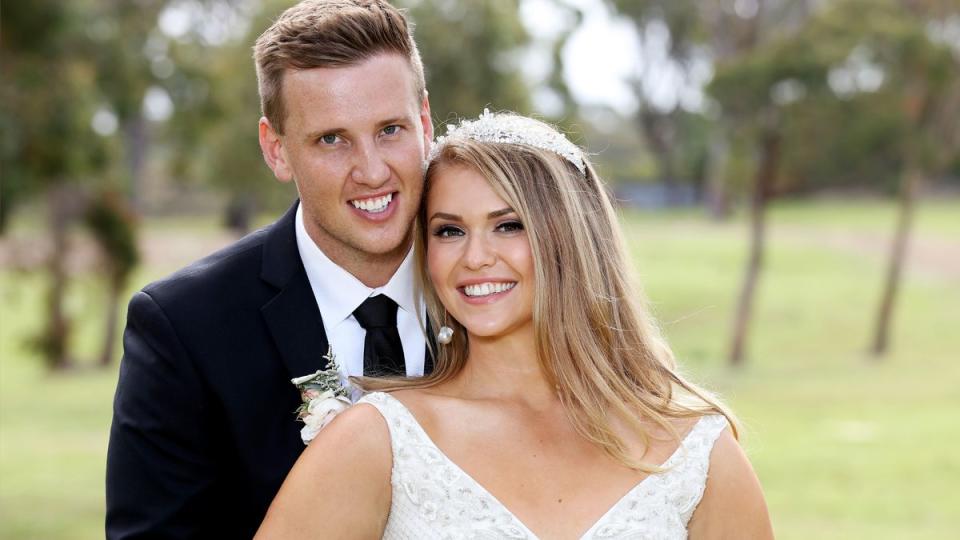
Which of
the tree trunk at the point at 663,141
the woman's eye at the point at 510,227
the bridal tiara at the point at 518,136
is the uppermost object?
the bridal tiara at the point at 518,136

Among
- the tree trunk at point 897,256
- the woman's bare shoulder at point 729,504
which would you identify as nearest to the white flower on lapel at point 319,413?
the woman's bare shoulder at point 729,504

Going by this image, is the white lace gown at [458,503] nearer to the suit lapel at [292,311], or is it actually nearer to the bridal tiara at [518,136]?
the suit lapel at [292,311]

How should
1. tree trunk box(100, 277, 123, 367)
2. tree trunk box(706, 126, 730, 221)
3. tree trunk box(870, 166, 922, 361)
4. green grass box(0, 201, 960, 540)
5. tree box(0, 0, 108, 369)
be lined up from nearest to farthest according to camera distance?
1. tree box(0, 0, 108, 369)
2. green grass box(0, 201, 960, 540)
3. tree trunk box(100, 277, 123, 367)
4. tree trunk box(870, 166, 922, 361)
5. tree trunk box(706, 126, 730, 221)

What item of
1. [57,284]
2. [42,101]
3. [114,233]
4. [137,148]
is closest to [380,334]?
[42,101]

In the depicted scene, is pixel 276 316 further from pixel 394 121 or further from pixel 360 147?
pixel 394 121

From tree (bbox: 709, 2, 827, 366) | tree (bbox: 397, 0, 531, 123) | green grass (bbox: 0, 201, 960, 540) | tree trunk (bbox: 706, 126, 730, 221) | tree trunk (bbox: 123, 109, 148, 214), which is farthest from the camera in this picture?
tree trunk (bbox: 123, 109, 148, 214)

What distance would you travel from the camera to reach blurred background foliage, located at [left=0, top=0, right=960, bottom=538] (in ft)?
35.7

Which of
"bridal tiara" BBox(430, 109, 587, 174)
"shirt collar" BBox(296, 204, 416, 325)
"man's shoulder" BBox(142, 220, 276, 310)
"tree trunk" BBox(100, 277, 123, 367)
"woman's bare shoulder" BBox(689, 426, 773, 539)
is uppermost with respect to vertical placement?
"bridal tiara" BBox(430, 109, 587, 174)

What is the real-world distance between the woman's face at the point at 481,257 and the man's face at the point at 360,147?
0.21 m

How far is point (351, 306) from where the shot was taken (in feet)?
12.5

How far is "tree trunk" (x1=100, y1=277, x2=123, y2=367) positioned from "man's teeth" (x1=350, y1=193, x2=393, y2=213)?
→ 16.1 meters

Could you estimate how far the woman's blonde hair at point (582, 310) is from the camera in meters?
3.32

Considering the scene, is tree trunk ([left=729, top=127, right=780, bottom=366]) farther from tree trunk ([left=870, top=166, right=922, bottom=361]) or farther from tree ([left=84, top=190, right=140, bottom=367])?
tree ([left=84, top=190, right=140, bottom=367])

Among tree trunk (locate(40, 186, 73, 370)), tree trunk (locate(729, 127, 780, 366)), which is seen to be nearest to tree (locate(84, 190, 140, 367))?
tree trunk (locate(40, 186, 73, 370))
